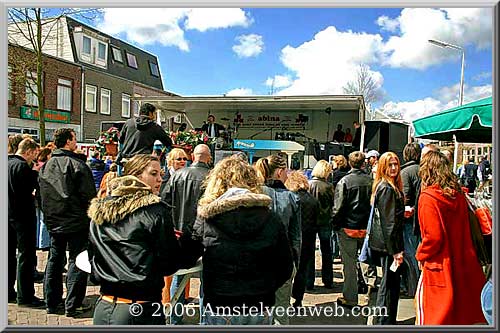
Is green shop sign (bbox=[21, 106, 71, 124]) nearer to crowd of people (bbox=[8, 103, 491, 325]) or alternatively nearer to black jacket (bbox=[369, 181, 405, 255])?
crowd of people (bbox=[8, 103, 491, 325])

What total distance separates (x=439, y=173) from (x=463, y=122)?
1529mm

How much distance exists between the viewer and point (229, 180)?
2746mm

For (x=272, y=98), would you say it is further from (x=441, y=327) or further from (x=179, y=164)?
(x=441, y=327)

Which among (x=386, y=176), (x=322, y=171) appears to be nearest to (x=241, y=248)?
(x=386, y=176)

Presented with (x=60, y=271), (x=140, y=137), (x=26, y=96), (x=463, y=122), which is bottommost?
(x=60, y=271)

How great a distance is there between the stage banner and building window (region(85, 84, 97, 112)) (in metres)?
3.60

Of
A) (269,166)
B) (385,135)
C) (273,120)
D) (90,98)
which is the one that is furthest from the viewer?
(273,120)

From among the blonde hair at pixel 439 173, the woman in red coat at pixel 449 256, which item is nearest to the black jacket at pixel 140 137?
the blonde hair at pixel 439 173

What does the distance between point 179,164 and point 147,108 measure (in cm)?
85

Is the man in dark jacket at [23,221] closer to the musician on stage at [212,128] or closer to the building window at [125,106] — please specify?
the musician on stage at [212,128]

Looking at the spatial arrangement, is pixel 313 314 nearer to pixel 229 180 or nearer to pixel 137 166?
pixel 229 180

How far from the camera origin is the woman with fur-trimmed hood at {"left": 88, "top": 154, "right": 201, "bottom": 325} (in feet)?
8.13

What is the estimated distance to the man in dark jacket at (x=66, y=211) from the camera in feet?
14.2

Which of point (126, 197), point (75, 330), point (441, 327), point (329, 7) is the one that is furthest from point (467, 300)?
point (75, 330)
